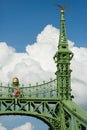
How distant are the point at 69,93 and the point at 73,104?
110 inches

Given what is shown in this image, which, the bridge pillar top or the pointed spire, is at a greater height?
the pointed spire

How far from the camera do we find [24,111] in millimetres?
38906

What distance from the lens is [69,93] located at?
39250 mm

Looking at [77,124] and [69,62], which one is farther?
[69,62]

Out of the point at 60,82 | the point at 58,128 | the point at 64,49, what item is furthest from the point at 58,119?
the point at 64,49

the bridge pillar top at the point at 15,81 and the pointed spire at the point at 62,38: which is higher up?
the pointed spire at the point at 62,38

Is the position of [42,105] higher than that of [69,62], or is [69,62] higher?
[69,62]

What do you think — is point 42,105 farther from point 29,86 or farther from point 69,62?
point 69,62

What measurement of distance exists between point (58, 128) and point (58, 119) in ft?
2.53

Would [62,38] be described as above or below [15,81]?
above

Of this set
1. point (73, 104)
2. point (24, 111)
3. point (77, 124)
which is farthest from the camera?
point (24, 111)

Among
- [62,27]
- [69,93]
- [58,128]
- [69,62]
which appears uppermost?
[62,27]

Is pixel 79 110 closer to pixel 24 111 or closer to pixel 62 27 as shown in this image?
pixel 24 111

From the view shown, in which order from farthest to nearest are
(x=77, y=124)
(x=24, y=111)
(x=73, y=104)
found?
(x=24, y=111) → (x=73, y=104) → (x=77, y=124)
